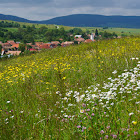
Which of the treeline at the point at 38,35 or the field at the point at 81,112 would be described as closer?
the field at the point at 81,112

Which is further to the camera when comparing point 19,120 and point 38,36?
point 38,36

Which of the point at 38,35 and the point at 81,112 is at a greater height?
the point at 81,112

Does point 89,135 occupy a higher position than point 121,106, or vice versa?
point 121,106

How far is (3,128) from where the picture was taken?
3518 millimetres

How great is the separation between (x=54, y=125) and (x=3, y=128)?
996 millimetres

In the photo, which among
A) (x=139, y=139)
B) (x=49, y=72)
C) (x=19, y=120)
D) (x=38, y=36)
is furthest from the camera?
(x=38, y=36)

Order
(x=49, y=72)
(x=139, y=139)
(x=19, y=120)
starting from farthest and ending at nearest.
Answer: (x=49, y=72) < (x=19, y=120) < (x=139, y=139)

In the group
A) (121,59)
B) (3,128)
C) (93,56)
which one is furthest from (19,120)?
(93,56)

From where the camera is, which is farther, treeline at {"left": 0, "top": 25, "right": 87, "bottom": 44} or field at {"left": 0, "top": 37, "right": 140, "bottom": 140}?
treeline at {"left": 0, "top": 25, "right": 87, "bottom": 44}

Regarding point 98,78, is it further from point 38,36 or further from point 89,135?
point 38,36

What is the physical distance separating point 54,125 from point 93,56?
5238 mm

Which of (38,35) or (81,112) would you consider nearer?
(81,112)

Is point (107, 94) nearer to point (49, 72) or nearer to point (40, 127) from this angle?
point (40, 127)

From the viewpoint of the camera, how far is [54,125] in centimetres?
342
